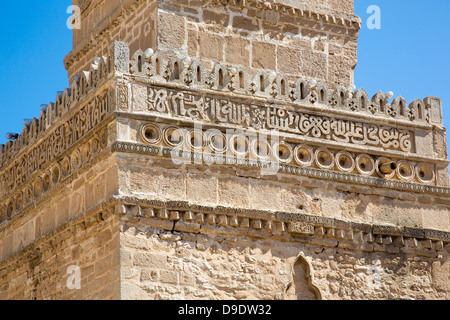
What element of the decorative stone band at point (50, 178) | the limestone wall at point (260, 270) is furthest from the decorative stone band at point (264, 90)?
the limestone wall at point (260, 270)

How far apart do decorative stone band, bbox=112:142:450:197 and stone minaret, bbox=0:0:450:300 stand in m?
0.02

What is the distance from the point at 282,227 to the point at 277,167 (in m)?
0.69

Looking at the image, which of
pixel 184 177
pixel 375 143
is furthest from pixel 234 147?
pixel 375 143

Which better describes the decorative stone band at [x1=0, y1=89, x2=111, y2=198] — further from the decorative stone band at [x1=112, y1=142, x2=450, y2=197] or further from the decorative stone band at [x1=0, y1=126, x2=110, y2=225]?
the decorative stone band at [x1=112, y1=142, x2=450, y2=197]

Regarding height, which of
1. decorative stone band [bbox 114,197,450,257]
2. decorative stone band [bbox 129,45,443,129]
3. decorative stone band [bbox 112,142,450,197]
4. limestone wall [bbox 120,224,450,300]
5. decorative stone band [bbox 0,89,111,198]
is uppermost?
decorative stone band [bbox 129,45,443,129]

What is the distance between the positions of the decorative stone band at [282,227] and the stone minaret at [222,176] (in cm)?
2

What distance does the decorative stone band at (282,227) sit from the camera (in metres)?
12.0

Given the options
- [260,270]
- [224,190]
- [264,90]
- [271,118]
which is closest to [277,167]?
[271,118]

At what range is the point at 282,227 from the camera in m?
12.6

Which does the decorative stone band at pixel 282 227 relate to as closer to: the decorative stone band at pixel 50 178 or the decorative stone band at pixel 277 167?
the decorative stone band at pixel 277 167

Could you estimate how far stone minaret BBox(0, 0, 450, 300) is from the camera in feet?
39.8

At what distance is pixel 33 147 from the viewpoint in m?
14.0

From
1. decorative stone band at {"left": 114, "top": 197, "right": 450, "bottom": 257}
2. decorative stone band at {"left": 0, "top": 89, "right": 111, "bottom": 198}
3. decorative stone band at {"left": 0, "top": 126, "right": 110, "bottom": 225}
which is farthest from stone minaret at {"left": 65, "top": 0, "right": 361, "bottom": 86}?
decorative stone band at {"left": 114, "top": 197, "right": 450, "bottom": 257}

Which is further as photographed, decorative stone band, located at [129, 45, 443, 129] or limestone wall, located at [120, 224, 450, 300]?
decorative stone band, located at [129, 45, 443, 129]
